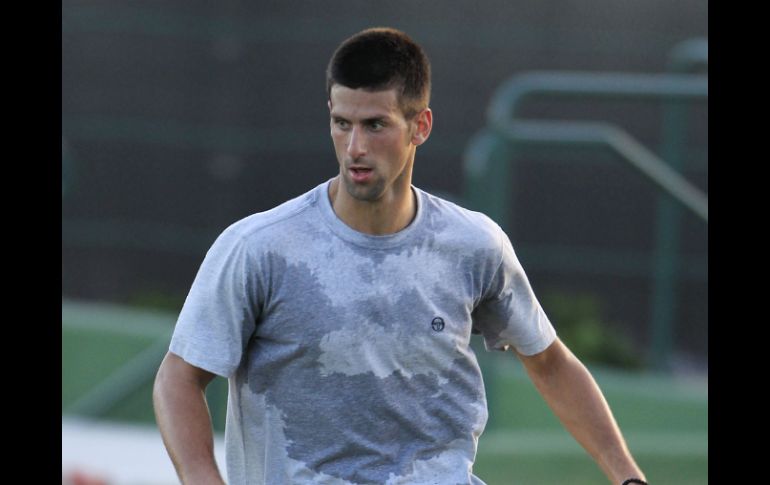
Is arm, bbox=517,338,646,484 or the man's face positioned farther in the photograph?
arm, bbox=517,338,646,484

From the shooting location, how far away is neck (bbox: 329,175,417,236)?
3504mm

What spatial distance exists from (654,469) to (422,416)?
3657 mm

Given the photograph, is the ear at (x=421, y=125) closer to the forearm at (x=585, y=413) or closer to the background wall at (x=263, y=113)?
the forearm at (x=585, y=413)

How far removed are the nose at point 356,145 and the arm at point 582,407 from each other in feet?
2.64

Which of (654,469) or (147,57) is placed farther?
(147,57)

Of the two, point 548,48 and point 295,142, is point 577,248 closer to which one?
point 548,48

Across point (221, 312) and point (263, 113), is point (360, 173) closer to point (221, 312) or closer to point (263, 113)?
point (221, 312)

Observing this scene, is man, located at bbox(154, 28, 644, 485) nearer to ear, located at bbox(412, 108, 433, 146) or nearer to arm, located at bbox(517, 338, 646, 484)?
ear, located at bbox(412, 108, 433, 146)

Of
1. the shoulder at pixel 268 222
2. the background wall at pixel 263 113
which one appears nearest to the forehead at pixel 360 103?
the shoulder at pixel 268 222

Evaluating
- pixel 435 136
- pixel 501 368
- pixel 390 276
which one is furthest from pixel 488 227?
pixel 435 136

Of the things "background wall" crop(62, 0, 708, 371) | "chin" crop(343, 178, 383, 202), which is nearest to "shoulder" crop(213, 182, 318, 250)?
"chin" crop(343, 178, 383, 202)

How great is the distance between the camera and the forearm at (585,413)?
379 cm

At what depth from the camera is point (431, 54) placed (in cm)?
1032
